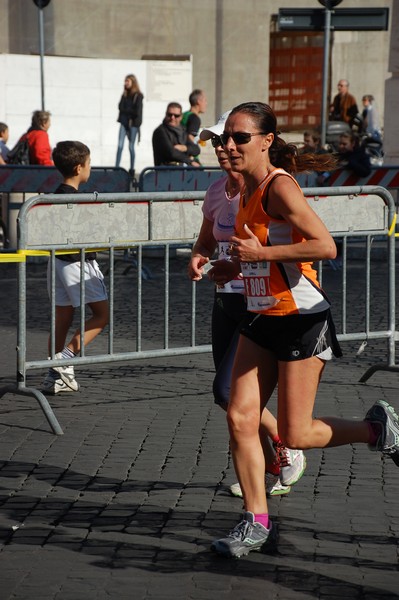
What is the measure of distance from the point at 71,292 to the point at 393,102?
14.1 meters

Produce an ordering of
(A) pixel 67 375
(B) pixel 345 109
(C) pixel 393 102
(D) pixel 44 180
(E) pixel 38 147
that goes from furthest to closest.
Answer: (B) pixel 345 109 → (C) pixel 393 102 → (E) pixel 38 147 → (D) pixel 44 180 → (A) pixel 67 375

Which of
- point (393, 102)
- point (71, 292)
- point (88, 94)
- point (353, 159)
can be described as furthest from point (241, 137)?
point (88, 94)

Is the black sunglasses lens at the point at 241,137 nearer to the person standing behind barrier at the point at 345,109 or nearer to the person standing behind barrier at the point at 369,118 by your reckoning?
the person standing behind barrier at the point at 345,109

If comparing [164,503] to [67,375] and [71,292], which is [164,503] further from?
[71,292]

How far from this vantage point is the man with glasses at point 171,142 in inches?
703

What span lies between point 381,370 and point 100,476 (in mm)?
3034

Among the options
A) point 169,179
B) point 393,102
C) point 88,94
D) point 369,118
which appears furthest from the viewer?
point 369,118

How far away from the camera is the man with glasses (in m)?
17.8

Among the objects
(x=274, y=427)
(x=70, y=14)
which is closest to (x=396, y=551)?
(x=274, y=427)

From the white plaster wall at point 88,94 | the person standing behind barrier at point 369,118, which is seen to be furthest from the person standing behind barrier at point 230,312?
the person standing behind barrier at point 369,118

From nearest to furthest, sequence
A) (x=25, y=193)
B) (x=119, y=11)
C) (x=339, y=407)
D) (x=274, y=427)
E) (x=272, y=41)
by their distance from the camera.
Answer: (x=274, y=427) < (x=339, y=407) < (x=25, y=193) < (x=119, y=11) < (x=272, y=41)

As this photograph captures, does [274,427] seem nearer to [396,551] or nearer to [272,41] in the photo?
[396,551]

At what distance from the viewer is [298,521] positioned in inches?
227

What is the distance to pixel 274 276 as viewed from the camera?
5340 millimetres
